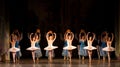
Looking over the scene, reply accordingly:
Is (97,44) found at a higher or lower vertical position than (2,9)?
lower

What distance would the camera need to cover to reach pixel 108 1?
962 inches

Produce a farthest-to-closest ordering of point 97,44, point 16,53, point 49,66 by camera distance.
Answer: point 97,44 → point 16,53 → point 49,66

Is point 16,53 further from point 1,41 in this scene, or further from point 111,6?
point 111,6

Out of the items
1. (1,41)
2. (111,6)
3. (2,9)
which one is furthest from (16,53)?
(111,6)

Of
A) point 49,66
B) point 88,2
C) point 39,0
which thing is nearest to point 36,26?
point 39,0

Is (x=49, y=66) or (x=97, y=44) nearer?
(x=49, y=66)

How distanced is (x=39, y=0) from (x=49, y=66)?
24.3 feet

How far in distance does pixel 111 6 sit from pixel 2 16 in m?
6.14

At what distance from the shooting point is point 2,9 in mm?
22422

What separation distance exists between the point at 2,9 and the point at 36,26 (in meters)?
2.71

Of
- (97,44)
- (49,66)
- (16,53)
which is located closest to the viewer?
(49,66)

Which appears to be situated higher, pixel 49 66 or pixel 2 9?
pixel 2 9

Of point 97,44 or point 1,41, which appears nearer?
point 1,41

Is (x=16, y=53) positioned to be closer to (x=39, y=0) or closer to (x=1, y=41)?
(x=1, y=41)
